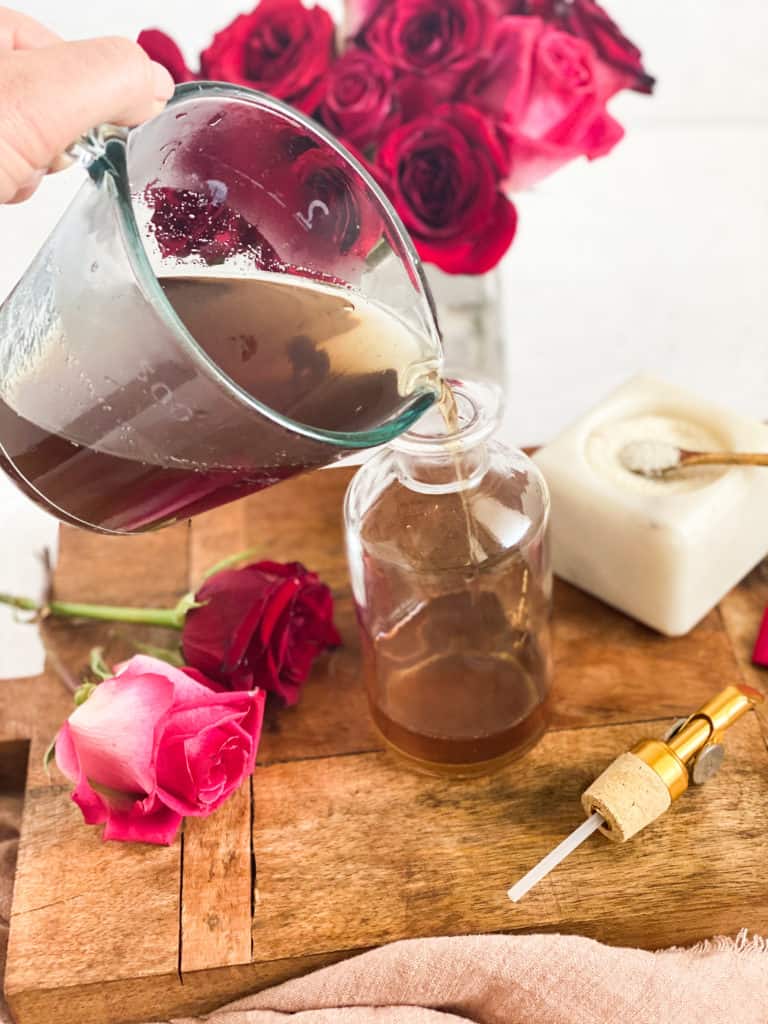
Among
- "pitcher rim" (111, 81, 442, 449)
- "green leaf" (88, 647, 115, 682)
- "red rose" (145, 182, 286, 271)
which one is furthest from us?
"green leaf" (88, 647, 115, 682)

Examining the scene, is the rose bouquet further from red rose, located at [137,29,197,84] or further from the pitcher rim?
the pitcher rim

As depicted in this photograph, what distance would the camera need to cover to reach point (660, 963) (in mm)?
743

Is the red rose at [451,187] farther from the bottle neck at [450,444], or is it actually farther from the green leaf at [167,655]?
the green leaf at [167,655]

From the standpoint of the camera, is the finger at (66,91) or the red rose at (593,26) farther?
the red rose at (593,26)

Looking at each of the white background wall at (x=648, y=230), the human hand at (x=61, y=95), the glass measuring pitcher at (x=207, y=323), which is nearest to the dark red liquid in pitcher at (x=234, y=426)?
the glass measuring pitcher at (x=207, y=323)

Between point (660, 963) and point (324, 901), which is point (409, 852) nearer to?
point (324, 901)

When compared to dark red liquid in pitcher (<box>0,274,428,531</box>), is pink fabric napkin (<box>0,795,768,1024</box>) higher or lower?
lower

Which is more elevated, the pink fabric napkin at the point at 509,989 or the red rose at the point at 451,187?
the red rose at the point at 451,187

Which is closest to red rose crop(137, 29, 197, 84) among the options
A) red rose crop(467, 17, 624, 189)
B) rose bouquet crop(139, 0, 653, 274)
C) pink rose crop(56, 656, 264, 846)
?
rose bouquet crop(139, 0, 653, 274)

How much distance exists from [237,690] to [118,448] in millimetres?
270

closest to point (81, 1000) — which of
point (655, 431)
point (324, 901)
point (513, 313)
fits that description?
point (324, 901)

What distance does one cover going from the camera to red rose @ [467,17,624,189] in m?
1.13

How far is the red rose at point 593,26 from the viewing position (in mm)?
1192

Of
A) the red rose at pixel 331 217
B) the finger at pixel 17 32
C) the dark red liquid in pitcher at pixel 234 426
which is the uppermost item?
the finger at pixel 17 32
